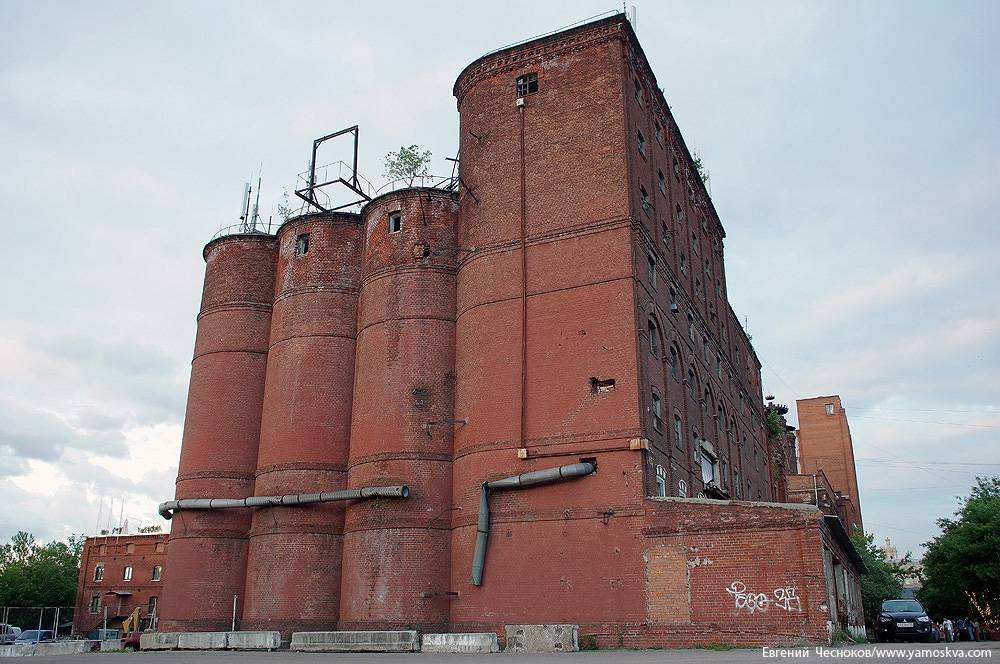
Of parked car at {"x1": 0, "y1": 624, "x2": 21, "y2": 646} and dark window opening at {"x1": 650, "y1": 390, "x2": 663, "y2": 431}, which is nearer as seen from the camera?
dark window opening at {"x1": 650, "y1": 390, "x2": 663, "y2": 431}

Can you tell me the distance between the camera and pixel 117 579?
2196 inches

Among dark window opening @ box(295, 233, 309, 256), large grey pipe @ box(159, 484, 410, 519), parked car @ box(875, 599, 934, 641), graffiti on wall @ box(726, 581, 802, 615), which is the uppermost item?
dark window opening @ box(295, 233, 309, 256)

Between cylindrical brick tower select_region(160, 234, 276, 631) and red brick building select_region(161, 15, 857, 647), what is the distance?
0.32ft

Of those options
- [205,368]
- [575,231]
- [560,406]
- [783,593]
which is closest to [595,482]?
[560,406]

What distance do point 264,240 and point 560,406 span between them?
17.0 m

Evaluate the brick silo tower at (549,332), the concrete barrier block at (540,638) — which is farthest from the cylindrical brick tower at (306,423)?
the concrete barrier block at (540,638)

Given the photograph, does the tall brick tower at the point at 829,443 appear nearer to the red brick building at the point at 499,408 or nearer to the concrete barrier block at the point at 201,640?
the red brick building at the point at 499,408

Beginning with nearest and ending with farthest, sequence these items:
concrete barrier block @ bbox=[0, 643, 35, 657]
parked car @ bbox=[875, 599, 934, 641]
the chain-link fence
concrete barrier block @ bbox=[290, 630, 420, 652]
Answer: concrete barrier block @ bbox=[290, 630, 420, 652]
concrete barrier block @ bbox=[0, 643, 35, 657]
parked car @ bbox=[875, 599, 934, 641]
the chain-link fence

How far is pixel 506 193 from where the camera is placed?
30.0 metres

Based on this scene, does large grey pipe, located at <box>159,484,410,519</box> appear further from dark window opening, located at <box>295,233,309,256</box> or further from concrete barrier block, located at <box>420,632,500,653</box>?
dark window opening, located at <box>295,233,309,256</box>

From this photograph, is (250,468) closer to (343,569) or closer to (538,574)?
(343,569)

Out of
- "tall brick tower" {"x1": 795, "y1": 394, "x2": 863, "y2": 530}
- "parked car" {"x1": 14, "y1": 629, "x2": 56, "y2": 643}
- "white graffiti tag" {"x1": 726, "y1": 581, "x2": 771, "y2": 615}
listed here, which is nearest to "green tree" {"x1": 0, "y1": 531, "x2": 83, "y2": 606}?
"parked car" {"x1": 14, "y1": 629, "x2": 56, "y2": 643}

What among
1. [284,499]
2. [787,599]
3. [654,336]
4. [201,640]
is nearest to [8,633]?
[201,640]

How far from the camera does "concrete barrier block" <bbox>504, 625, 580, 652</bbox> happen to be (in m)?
21.8
